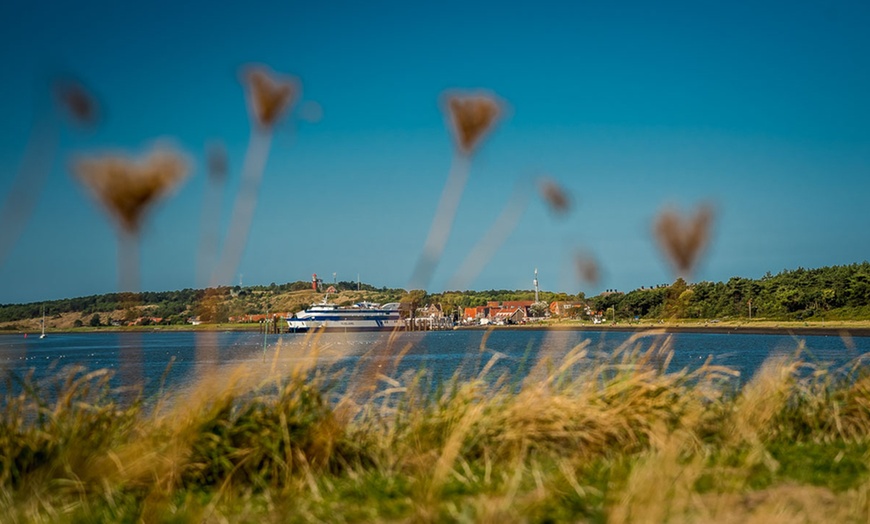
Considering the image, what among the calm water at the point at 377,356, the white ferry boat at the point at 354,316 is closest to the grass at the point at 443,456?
the calm water at the point at 377,356

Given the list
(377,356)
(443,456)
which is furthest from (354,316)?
(443,456)

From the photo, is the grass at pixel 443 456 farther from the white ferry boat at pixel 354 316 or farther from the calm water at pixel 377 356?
the white ferry boat at pixel 354 316

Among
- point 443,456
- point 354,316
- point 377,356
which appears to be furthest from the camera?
point 354,316

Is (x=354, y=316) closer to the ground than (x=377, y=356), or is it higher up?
higher up

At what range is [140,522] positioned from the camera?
4.17 metres

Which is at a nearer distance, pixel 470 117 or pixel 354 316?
pixel 470 117

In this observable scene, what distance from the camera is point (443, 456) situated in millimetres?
4633

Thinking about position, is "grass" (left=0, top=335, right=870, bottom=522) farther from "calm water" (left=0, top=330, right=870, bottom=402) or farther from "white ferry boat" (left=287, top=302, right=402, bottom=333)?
"white ferry boat" (left=287, top=302, right=402, bottom=333)

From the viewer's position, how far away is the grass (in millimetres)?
4234

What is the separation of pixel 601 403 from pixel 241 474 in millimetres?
2819

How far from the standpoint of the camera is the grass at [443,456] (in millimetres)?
4234

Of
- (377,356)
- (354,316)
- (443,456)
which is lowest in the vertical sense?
(443,456)

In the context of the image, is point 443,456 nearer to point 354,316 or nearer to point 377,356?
point 377,356

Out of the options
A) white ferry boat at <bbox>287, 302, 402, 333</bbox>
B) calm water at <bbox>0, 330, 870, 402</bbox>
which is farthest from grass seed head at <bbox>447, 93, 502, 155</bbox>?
white ferry boat at <bbox>287, 302, 402, 333</bbox>
